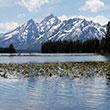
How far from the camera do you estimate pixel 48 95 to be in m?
14.6

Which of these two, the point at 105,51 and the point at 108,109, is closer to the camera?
the point at 108,109

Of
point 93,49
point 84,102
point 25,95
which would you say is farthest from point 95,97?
point 93,49

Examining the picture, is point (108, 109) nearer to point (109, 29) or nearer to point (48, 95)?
point (48, 95)

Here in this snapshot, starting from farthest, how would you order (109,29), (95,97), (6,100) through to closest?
(109,29) → (95,97) → (6,100)

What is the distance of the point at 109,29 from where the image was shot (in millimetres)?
114125

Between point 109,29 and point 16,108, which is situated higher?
point 109,29

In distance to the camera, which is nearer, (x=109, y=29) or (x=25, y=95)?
(x=25, y=95)

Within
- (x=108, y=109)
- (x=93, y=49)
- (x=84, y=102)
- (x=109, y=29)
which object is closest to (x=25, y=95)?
(x=84, y=102)

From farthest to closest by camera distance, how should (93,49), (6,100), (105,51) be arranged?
(93,49)
(105,51)
(6,100)

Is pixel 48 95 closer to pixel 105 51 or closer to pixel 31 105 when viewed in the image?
pixel 31 105

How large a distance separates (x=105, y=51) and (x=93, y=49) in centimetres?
7703

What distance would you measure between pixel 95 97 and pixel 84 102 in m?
1.72

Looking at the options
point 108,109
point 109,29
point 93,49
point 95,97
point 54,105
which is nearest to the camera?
point 108,109

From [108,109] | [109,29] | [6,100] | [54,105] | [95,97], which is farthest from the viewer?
[109,29]
